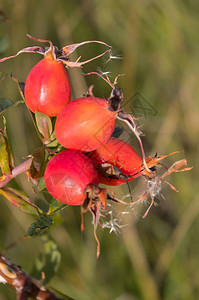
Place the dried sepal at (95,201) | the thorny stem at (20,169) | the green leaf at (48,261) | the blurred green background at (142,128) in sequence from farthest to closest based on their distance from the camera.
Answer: the blurred green background at (142,128), the green leaf at (48,261), the thorny stem at (20,169), the dried sepal at (95,201)

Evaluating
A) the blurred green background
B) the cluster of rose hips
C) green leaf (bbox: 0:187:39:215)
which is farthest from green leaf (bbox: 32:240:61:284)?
the blurred green background

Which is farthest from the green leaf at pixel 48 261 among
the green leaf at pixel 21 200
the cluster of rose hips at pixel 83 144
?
the cluster of rose hips at pixel 83 144

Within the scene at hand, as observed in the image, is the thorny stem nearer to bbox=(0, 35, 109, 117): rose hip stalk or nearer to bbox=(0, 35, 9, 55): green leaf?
bbox=(0, 35, 109, 117): rose hip stalk

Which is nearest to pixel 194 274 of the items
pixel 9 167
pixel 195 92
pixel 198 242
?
pixel 198 242

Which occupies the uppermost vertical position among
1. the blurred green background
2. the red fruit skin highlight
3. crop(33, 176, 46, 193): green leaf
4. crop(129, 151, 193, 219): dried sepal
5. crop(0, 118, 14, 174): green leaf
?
the red fruit skin highlight

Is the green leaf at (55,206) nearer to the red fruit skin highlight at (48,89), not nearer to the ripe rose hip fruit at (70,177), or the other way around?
the ripe rose hip fruit at (70,177)

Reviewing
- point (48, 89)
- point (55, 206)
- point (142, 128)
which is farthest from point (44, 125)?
point (142, 128)

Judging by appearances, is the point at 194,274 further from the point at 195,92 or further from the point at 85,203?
the point at 85,203
